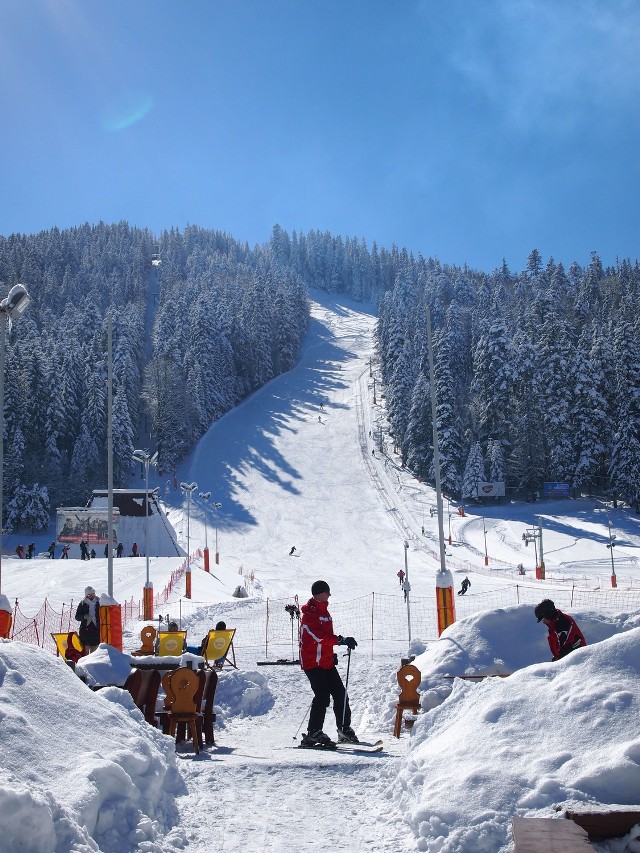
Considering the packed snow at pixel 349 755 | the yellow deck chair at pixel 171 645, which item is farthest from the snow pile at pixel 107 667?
the yellow deck chair at pixel 171 645

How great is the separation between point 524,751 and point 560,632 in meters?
3.17

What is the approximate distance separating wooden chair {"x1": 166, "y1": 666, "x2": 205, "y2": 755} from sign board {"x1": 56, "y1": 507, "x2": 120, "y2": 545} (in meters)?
39.8

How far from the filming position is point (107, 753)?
5102mm

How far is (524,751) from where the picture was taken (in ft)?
16.1

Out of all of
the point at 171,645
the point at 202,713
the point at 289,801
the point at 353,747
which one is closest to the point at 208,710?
the point at 202,713

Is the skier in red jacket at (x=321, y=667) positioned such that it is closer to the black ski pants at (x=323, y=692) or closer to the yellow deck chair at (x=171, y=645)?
the black ski pants at (x=323, y=692)

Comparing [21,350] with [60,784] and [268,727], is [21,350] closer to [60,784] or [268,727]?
[268,727]

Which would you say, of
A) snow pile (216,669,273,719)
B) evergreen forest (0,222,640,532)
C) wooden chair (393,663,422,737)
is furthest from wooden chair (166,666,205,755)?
evergreen forest (0,222,640,532)

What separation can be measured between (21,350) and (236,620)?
58740 millimetres

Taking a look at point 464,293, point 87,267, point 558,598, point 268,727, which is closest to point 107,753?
point 268,727

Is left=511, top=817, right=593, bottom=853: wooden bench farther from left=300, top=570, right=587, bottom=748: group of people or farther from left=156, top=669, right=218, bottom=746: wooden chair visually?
left=156, top=669, right=218, bottom=746: wooden chair

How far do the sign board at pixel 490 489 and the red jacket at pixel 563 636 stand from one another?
Result: 52.9m

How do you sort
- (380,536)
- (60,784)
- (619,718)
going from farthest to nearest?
(380,536) → (619,718) → (60,784)

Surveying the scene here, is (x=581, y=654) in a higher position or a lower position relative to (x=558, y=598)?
higher
